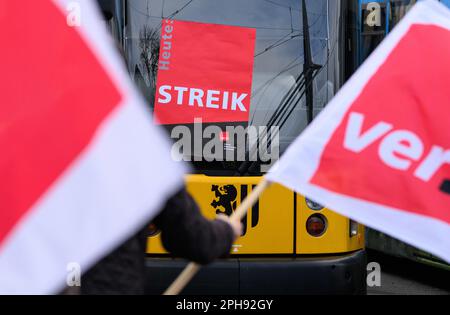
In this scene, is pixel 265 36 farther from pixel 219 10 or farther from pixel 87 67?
pixel 87 67

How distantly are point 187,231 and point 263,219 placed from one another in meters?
3.04

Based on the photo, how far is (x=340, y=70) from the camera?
16.9 feet

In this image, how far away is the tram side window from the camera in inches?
237

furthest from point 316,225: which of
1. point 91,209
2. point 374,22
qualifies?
point 91,209

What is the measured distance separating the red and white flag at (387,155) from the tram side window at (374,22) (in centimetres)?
347

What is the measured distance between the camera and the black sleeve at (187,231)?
1.94 metres

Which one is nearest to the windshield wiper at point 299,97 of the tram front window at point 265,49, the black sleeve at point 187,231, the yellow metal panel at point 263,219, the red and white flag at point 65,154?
the tram front window at point 265,49

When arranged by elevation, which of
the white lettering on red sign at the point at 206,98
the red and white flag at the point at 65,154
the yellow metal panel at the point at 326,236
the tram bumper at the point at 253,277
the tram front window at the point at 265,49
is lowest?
the tram bumper at the point at 253,277

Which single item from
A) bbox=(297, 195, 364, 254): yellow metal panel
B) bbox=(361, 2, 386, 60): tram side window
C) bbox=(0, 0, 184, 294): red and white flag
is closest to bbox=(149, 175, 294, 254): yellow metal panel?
bbox=(297, 195, 364, 254): yellow metal panel

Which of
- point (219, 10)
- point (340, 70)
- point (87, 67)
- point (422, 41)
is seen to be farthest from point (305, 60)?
point (87, 67)

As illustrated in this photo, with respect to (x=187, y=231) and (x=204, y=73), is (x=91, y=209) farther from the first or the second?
(x=204, y=73)

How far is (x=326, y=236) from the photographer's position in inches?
198

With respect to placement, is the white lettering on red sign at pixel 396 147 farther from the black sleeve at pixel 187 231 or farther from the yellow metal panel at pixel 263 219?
the yellow metal panel at pixel 263 219

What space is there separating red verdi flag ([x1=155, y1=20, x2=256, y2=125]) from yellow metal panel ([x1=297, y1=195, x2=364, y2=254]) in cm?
79
